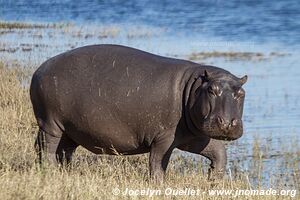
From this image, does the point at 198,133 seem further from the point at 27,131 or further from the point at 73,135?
the point at 27,131

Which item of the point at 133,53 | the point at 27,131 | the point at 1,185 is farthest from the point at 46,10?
the point at 1,185

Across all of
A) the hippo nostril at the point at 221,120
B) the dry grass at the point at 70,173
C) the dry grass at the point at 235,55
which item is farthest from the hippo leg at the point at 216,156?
the dry grass at the point at 235,55

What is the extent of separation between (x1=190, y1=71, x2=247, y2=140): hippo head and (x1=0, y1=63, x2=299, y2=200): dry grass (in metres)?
0.56

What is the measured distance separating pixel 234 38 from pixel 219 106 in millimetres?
13913

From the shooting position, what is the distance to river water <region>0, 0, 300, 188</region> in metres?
11.4

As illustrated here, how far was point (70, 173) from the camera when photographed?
8070mm

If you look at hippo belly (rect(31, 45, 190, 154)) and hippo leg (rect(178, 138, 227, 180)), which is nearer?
hippo belly (rect(31, 45, 190, 154))

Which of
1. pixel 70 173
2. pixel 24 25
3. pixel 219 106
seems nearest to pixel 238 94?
pixel 219 106

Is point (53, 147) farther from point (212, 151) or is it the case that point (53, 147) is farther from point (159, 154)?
point (212, 151)

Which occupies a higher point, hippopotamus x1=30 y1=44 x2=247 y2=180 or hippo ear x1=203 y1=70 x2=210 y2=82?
hippo ear x1=203 y1=70 x2=210 y2=82

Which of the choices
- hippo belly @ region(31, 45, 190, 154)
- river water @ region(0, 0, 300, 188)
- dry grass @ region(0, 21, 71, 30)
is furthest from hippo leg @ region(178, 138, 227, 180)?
dry grass @ region(0, 21, 71, 30)

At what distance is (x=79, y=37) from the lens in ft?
68.8

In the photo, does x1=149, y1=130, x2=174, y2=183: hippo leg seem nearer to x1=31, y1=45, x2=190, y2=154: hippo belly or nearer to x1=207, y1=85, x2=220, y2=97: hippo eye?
x1=31, y1=45, x2=190, y2=154: hippo belly

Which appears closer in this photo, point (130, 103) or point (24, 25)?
point (130, 103)
